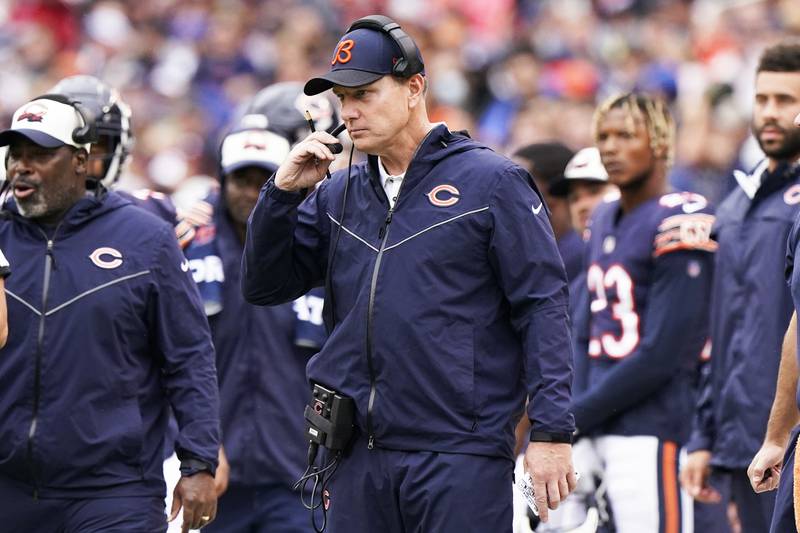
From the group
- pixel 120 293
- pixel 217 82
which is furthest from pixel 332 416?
pixel 217 82

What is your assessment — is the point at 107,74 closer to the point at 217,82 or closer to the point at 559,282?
the point at 217,82

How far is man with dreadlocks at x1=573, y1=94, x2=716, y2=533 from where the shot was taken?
7262 millimetres

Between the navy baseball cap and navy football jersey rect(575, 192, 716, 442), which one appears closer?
the navy baseball cap

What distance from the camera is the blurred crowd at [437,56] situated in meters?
15.7

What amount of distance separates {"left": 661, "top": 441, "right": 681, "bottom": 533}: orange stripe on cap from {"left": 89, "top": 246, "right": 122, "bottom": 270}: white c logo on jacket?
274 centimetres

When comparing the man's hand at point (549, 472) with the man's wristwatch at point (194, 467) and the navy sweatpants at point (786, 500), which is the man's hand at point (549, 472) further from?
the man's wristwatch at point (194, 467)

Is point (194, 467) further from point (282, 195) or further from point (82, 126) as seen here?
point (82, 126)

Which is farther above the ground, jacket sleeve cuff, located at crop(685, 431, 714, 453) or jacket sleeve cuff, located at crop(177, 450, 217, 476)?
jacket sleeve cuff, located at crop(177, 450, 217, 476)

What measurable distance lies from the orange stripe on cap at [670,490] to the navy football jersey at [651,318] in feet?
0.25

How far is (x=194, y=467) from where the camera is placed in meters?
5.95

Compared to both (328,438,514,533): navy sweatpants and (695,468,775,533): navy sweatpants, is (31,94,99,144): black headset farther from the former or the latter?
(695,468,775,533): navy sweatpants

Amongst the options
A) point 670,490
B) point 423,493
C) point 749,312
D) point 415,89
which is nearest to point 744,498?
point 670,490

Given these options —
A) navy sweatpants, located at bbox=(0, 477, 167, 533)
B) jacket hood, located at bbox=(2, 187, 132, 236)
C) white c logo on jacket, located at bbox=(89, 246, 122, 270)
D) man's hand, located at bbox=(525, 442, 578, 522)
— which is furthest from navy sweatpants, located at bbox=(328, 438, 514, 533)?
jacket hood, located at bbox=(2, 187, 132, 236)

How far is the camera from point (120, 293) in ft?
19.3
